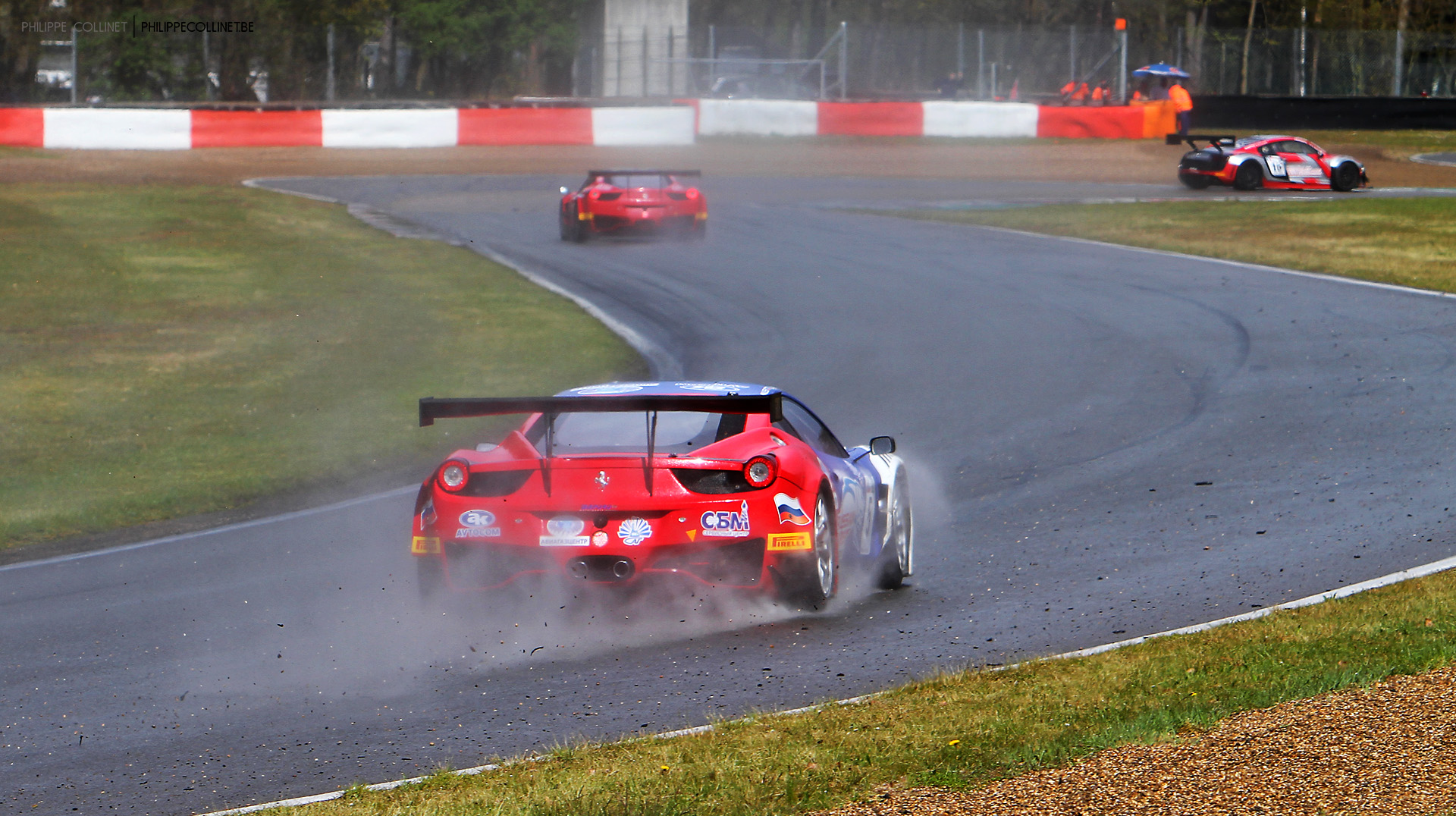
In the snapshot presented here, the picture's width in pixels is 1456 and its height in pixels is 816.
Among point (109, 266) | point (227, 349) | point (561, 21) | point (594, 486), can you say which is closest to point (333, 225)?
point (109, 266)

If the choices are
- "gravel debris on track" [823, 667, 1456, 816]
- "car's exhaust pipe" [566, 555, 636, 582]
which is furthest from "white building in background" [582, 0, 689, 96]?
"gravel debris on track" [823, 667, 1456, 816]

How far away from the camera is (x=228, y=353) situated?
668 inches

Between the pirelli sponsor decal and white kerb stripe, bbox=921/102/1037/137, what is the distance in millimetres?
37204

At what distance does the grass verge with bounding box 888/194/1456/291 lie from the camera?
21.9 meters

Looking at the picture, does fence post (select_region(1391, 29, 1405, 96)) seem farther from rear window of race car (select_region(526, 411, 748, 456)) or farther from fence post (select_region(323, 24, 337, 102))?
rear window of race car (select_region(526, 411, 748, 456))

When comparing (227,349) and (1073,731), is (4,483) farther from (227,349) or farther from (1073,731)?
(1073,731)

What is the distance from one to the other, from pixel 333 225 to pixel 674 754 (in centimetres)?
2264

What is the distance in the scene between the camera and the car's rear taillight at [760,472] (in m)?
7.18

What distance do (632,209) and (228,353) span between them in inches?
392

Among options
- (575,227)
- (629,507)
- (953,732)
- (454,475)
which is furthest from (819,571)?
(575,227)

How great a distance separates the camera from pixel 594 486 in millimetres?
7086

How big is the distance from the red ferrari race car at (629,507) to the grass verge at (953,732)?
44.8 inches

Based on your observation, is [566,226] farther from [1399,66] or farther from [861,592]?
[1399,66]

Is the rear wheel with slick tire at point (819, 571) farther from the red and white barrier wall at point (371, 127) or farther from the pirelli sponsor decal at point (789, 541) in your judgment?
the red and white barrier wall at point (371, 127)
